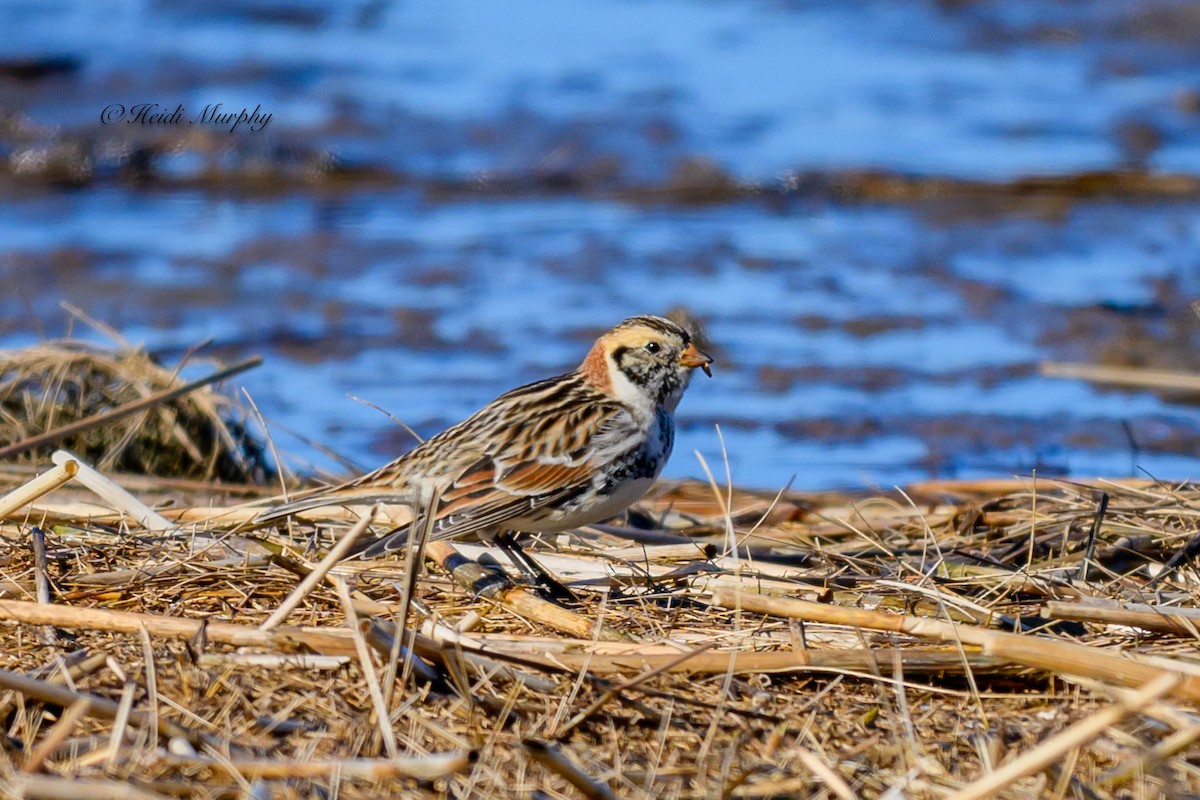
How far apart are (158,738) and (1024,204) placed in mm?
11279

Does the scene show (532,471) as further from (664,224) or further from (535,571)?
(664,224)

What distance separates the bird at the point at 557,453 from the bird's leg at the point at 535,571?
1.5 inches

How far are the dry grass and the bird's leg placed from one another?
0.07 m

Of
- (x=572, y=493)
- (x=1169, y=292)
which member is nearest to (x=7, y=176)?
(x=1169, y=292)

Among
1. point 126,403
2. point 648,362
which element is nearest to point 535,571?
point 648,362

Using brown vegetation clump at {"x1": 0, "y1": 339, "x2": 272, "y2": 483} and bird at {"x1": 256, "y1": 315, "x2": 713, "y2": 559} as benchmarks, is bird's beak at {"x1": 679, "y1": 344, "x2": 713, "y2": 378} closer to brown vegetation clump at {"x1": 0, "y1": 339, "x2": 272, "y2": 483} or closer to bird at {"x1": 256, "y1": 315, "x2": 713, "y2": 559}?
bird at {"x1": 256, "y1": 315, "x2": 713, "y2": 559}

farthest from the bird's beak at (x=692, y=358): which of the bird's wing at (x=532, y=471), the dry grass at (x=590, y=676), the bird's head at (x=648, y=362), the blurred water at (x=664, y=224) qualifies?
the blurred water at (x=664, y=224)

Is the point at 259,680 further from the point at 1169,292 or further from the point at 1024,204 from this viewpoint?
the point at 1024,204

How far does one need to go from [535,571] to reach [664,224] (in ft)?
28.1

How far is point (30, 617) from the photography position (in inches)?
181

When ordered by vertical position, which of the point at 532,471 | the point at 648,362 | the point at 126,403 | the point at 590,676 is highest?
the point at 648,362

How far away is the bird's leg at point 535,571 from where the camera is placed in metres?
5.42

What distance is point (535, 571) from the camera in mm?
5598

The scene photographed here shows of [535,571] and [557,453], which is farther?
[557,453]
